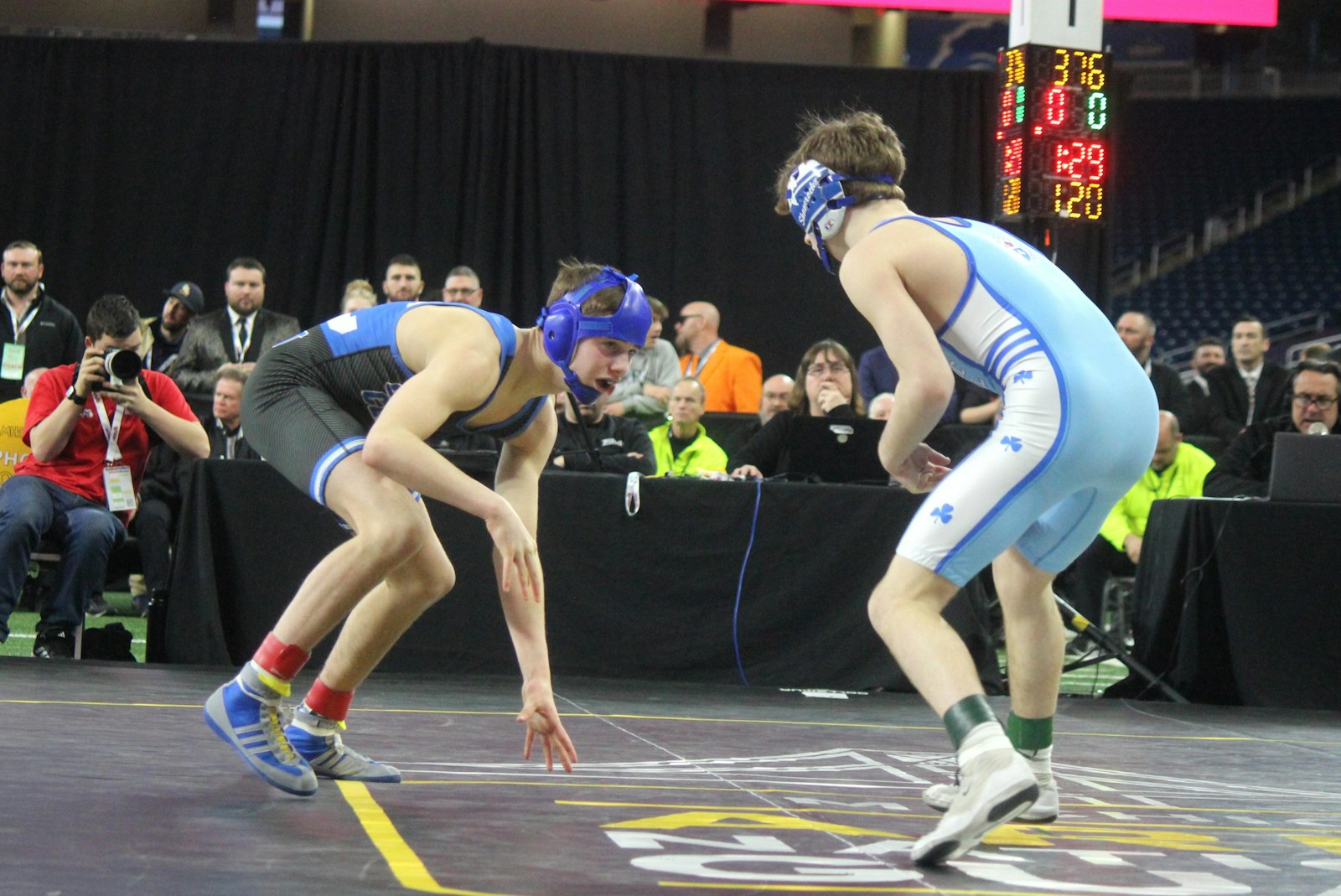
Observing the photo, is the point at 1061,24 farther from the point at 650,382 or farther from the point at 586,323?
the point at 586,323

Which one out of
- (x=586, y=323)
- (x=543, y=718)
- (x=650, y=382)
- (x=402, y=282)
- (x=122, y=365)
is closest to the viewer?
(x=543, y=718)

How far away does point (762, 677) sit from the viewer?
6.44 m

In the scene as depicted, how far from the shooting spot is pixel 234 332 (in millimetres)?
8680

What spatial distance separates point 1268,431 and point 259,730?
623 centimetres

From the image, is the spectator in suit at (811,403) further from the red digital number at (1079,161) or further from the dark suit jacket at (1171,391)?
the dark suit jacket at (1171,391)

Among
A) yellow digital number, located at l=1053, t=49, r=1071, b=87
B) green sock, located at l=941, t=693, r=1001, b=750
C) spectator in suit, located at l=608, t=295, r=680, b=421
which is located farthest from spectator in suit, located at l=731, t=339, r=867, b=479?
green sock, located at l=941, t=693, r=1001, b=750

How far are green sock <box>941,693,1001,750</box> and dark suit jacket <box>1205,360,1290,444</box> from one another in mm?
7104

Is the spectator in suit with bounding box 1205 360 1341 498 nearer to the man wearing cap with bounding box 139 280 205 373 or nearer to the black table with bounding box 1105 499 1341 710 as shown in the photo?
the black table with bounding box 1105 499 1341 710

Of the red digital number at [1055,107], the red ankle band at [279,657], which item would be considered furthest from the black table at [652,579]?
the red ankle band at [279,657]

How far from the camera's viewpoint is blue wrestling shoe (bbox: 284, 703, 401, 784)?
348 centimetres

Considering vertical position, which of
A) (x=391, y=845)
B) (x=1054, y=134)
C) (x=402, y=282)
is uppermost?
(x=1054, y=134)

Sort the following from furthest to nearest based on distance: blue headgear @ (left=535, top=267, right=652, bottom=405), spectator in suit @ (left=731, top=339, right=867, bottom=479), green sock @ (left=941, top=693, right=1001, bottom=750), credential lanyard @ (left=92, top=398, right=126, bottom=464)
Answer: spectator in suit @ (left=731, top=339, right=867, bottom=479) < credential lanyard @ (left=92, top=398, right=126, bottom=464) < blue headgear @ (left=535, top=267, right=652, bottom=405) < green sock @ (left=941, top=693, right=1001, bottom=750)

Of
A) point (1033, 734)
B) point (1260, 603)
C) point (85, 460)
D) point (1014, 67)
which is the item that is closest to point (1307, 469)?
point (1260, 603)

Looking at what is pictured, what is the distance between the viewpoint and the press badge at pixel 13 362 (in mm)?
8523
